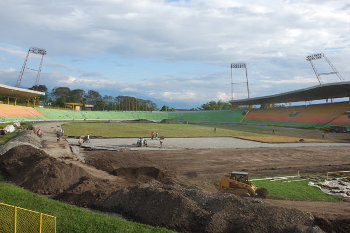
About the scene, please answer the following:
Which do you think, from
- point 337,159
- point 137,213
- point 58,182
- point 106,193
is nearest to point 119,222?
point 137,213

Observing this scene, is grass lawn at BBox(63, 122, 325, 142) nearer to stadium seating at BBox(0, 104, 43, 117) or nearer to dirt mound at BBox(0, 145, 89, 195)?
stadium seating at BBox(0, 104, 43, 117)

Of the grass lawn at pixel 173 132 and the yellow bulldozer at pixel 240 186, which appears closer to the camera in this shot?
the yellow bulldozer at pixel 240 186

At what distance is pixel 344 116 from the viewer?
5856cm

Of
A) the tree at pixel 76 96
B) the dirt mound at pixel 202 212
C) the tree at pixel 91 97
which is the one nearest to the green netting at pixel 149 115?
the tree at pixel 76 96

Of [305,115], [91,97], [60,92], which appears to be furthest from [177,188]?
[91,97]

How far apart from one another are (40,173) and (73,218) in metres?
6.25

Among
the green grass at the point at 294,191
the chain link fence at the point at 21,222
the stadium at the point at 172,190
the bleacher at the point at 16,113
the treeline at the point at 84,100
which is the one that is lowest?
the green grass at the point at 294,191

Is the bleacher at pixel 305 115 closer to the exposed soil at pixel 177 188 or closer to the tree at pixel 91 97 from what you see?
the exposed soil at pixel 177 188

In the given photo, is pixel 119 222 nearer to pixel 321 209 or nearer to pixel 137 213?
pixel 137 213

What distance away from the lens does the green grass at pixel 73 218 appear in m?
8.56

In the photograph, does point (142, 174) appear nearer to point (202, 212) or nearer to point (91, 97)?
point (202, 212)

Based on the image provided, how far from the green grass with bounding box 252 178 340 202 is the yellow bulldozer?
2.56 ft

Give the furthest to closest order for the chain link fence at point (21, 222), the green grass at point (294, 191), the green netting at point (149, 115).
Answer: the green netting at point (149, 115)
the green grass at point (294, 191)
the chain link fence at point (21, 222)

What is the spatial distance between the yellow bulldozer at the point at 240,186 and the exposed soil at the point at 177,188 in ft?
3.10
